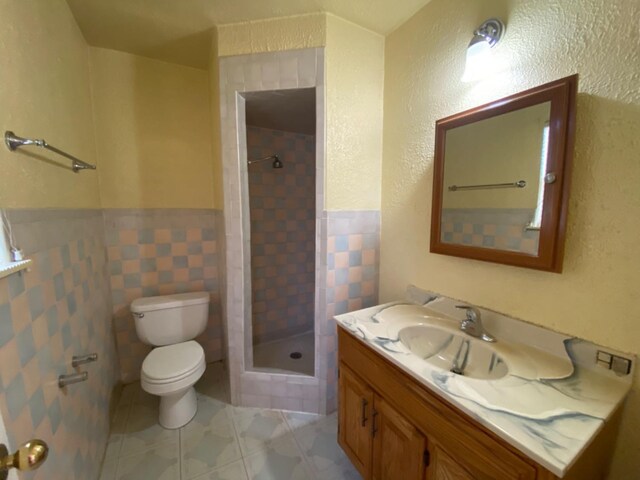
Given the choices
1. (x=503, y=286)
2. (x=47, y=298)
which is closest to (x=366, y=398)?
(x=503, y=286)

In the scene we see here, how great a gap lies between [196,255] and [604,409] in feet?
7.32

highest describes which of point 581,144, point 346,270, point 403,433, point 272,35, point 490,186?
point 272,35

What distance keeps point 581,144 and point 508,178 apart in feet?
0.73

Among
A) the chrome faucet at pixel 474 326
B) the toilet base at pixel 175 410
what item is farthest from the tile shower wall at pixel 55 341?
the chrome faucet at pixel 474 326

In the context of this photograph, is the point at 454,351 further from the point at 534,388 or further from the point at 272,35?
the point at 272,35

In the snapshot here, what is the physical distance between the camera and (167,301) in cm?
180

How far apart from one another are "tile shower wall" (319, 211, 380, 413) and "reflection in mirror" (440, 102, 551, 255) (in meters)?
0.48

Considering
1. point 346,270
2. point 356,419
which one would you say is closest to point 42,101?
point 346,270

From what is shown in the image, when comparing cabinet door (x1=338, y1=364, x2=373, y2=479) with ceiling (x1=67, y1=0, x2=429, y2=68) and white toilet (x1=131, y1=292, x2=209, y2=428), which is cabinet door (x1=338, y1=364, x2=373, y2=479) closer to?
white toilet (x1=131, y1=292, x2=209, y2=428)

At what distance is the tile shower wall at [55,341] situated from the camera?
0.71 m

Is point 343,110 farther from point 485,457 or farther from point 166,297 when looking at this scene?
point 166,297

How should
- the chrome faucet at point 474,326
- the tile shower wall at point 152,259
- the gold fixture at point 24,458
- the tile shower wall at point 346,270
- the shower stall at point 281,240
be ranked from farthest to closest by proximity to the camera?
the shower stall at point 281,240 → the tile shower wall at point 152,259 → the tile shower wall at point 346,270 → the chrome faucet at point 474,326 → the gold fixture at point 24,458

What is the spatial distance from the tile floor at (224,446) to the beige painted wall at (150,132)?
1.44 meters

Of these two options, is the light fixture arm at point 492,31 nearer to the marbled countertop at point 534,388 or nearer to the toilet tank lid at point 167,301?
the marbled countertop at point 534,388
